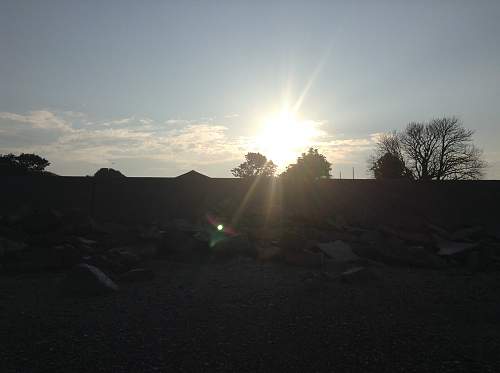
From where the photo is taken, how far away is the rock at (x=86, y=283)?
20.9 feet

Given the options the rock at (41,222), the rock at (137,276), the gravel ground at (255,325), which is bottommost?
the gravel ground at (255,325)

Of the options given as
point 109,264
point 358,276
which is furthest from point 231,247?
point 358,276

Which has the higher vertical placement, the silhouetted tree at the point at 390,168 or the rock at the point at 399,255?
the silhouetted tree at the point at 390,168

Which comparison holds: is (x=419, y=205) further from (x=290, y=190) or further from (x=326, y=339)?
(x=326, y=339)

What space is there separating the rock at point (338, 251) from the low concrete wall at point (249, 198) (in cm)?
469

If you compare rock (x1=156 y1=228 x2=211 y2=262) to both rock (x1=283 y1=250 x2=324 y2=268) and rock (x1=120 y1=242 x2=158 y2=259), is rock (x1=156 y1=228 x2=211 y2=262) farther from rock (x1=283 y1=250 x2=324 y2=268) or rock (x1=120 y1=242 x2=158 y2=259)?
rock (x1=283 y1=250 x2=324 y2=268)

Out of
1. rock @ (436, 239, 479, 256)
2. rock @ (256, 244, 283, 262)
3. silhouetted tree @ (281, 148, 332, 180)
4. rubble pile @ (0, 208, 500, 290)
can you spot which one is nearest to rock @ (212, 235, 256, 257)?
rubble pile @ (0, 208, 500, 290)

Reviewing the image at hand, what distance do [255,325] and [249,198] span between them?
11.1 m

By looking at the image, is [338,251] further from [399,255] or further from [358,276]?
[358,276]

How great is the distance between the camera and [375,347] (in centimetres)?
421

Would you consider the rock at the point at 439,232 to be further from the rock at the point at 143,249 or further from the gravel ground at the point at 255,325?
the rock at the point at 143,249

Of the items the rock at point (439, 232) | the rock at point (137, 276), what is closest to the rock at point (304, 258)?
the rock at point (137, 276)

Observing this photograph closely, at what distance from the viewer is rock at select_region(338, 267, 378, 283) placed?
727 centimetres

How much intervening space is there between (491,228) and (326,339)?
12442 millimetres
